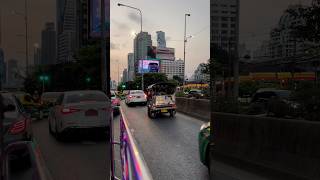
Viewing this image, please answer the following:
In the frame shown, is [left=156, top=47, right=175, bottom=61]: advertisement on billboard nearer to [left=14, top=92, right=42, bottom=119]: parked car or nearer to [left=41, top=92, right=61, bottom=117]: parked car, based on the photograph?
[left=41, top=92, right=61, bottom=117]: parked car

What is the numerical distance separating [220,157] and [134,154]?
6.77 m

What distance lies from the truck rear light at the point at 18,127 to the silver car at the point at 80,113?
0.38m

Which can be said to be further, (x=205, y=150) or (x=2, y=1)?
(x=205, y=150)

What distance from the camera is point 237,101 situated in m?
6.74

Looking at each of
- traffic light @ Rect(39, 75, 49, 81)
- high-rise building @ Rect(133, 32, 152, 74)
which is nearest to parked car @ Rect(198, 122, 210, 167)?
high-rise building @ Rect(133, 32, 152, 74)

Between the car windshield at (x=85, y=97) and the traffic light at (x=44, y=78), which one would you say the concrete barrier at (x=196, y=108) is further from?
the traffic light at (x=44, y=78)

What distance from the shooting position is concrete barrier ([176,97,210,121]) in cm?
2144

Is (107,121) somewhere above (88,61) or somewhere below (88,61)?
below

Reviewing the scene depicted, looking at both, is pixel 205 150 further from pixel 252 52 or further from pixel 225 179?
pixel 252 52

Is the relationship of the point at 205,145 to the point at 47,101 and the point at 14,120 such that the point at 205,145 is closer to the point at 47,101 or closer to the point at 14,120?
the point at 47,101

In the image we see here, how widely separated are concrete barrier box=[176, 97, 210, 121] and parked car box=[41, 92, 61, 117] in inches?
681

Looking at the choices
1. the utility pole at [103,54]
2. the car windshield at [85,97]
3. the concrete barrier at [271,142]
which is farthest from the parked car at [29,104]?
the concrete barrier at [271,142]

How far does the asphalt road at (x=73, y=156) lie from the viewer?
9.80 feet

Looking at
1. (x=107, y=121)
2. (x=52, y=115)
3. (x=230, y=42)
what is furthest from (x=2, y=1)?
(x=230, y=42)
